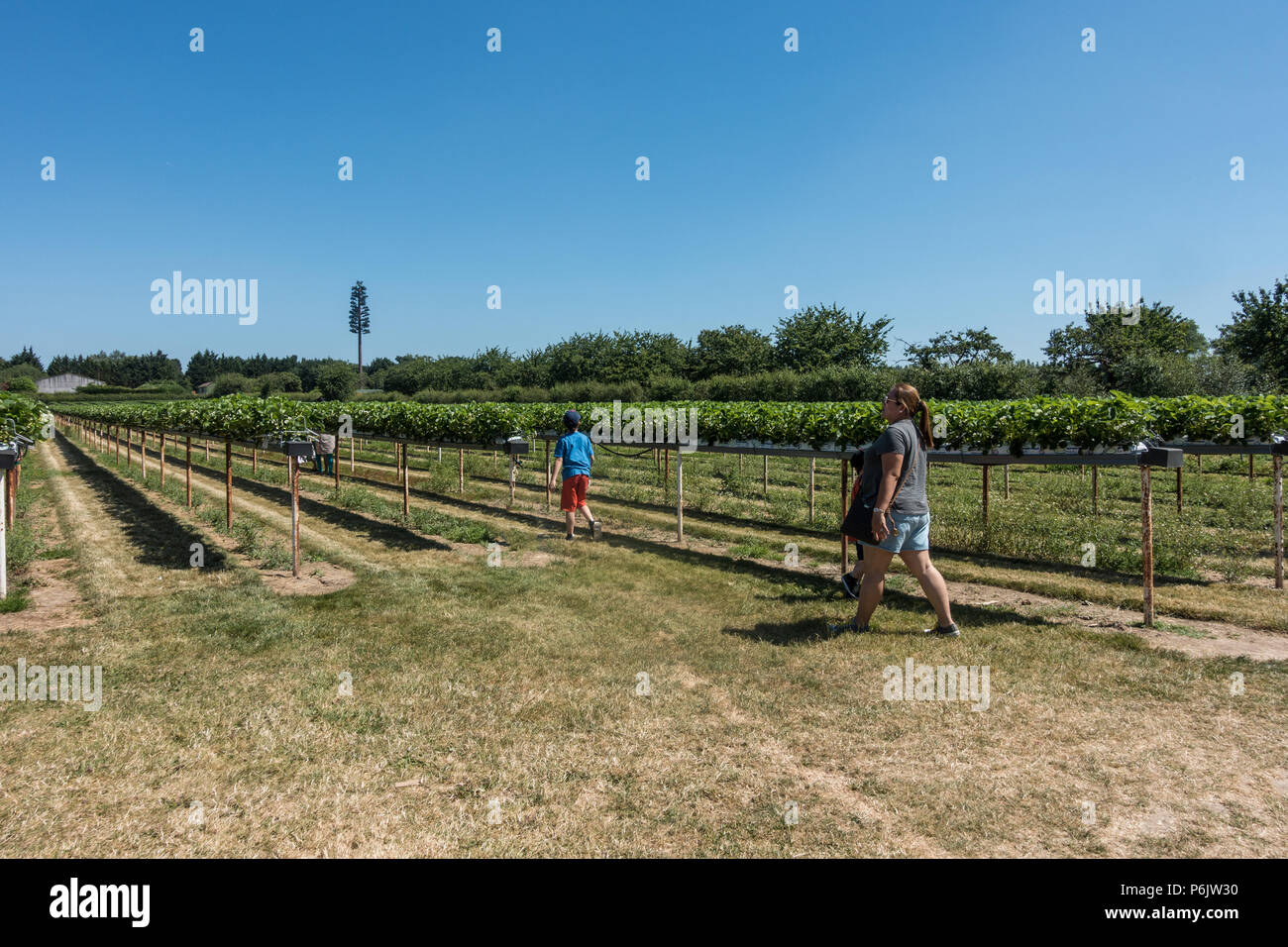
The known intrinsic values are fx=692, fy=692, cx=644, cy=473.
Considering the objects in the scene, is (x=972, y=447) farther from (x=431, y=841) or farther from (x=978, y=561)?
(x=431, y=841)

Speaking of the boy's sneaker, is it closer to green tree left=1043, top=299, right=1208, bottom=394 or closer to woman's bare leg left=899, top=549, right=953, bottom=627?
woman's bare leg left=899, top=549, right=953, bottom=627

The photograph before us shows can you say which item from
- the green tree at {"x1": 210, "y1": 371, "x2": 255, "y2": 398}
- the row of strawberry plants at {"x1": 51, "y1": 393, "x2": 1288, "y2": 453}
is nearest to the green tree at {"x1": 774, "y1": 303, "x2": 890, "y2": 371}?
the row of strawberry plants at {"x1": 51, "y1": 393, "x2": 1288, "y2": 453}

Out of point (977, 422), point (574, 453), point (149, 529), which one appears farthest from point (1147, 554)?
point (149, 529)

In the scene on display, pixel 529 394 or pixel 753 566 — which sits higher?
pixel 529 394

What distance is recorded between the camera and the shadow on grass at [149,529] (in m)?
10.5

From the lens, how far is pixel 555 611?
7.66 meters

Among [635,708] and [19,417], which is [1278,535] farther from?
[19,417]

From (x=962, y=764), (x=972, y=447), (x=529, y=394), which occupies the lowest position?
(x=962, y=764)

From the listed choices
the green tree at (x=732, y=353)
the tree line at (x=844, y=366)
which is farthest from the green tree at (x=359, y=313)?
the green tree at (x=732, y=353)

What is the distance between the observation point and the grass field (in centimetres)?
350

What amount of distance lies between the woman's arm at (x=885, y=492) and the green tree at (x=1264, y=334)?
39.1 metres

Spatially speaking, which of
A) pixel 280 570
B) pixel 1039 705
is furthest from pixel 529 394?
pixel 1039 705

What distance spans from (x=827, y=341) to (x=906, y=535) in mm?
52009
